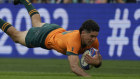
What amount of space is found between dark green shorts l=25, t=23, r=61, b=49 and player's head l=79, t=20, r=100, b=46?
128 centimetres

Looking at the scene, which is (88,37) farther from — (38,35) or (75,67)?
(38,35)

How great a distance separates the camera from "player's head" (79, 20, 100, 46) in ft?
28.8

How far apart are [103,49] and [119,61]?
0.99 m

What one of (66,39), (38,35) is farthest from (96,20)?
(66,39)

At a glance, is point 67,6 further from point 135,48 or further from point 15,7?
point 135,48

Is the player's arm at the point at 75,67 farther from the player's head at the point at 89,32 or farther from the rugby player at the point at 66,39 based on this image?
the player's head at the point at 89,32

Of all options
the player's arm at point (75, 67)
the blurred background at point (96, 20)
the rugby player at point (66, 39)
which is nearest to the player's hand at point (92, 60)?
the rugby player at point (66, 39)

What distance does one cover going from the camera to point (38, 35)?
10.0 meters

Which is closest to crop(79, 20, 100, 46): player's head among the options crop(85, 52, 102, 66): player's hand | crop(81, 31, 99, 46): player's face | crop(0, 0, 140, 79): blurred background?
crop(81, 31, 99, 46): player's face

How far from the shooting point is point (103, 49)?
15719 millimetres

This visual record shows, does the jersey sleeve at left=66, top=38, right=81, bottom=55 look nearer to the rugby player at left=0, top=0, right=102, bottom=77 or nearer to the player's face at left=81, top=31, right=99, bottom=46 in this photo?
the rugby player at left=0, top=0, right=102, bottom=77

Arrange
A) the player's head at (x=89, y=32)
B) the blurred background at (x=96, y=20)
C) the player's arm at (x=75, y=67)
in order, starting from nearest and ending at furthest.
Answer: the player's arm at (x=75, y=67)
the player's head at (x=89, y=32)
the blurred background at (x=96, y=20)

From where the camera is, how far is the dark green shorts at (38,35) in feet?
32.6

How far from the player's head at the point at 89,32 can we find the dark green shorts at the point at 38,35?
1.28 m
